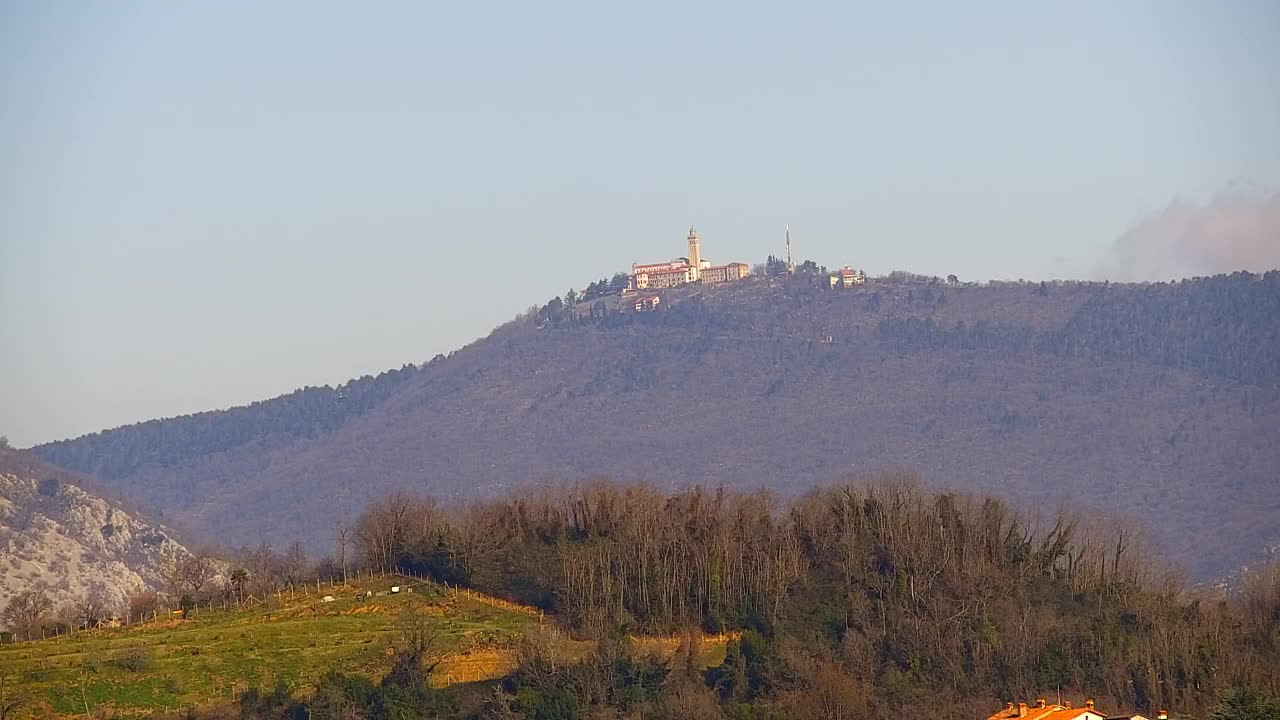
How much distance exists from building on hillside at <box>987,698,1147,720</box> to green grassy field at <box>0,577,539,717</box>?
18.4 meters

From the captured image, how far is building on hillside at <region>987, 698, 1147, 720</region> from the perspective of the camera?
65.6 metres

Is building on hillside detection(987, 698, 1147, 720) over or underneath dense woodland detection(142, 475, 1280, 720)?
underneath

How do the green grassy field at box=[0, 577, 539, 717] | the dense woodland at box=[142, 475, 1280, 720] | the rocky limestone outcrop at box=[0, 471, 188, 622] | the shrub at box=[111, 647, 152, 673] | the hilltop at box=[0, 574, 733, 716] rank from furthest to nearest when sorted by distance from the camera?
the rocky limestone outcrop at box=[0, 471, 188, 622]
the shrub at box=[111, 647, 152, 673]
the hilltop at box=[0, 574, 733, 716]
the green grassy field at box=[0, 577, 539, 717]
the dense woodland at box=[142, 475, 1280, 720]

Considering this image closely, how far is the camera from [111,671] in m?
76.7

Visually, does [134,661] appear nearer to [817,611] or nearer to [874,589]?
[817,611]

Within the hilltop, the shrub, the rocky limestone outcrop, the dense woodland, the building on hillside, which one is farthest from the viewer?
the rocky limestone outcrop

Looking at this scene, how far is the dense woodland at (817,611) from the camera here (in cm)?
7438

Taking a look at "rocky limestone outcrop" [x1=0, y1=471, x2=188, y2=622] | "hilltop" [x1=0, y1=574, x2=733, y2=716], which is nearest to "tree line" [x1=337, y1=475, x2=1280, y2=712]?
"hilltop" [x1=0, y1=574, x2=733, y2=716]

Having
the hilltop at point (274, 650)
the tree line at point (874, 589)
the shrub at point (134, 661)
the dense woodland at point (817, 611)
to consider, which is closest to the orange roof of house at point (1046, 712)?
the dense woodland at point (817, 611)

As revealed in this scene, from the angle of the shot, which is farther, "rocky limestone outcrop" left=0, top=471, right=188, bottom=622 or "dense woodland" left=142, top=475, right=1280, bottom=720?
"rocky limestone outcrop" left=0, top=471, right=188, bottom=622

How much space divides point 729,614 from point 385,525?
68.1 feet

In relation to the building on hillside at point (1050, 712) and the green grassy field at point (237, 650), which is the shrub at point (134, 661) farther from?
the building on hillside at point (1050, 712)

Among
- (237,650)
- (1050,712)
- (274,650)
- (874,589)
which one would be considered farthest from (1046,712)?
(237,650)

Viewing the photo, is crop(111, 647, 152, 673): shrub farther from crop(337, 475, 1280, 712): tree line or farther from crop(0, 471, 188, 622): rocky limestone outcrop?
crop(0, 471, 188, 622): rocky limestone outcrop
